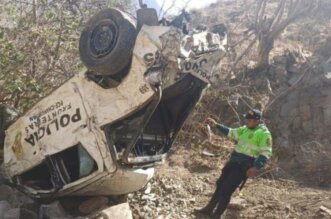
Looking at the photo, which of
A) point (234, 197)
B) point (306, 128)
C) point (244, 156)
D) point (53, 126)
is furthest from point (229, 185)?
point (306, 128)

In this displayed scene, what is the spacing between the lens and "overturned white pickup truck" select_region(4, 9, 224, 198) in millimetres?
4035

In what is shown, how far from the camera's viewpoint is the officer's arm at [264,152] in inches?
200

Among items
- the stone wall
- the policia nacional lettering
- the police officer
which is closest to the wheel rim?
the policia nacional lettering

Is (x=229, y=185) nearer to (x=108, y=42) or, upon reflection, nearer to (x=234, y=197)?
(x=234, y=197)

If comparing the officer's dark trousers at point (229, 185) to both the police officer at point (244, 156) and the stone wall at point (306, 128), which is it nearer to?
the police officer at point (244, 156)

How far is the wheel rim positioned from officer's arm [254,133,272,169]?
2077 millimetres

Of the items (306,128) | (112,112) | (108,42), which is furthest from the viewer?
(306,128)

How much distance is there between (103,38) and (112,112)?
0.67 metres

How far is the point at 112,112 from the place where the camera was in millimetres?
4301

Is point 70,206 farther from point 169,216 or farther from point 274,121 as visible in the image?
point 274,121

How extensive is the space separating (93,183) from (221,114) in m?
5.44

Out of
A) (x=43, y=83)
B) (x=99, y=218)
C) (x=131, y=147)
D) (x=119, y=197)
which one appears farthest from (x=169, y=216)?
(x=43, y=83)

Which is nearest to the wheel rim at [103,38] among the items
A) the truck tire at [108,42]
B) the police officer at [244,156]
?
the truck tire at [108,42]

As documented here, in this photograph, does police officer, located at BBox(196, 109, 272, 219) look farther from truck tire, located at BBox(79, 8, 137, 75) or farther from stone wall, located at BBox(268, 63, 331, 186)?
stone wall, located at BBox(268, 63, 331, 186)
